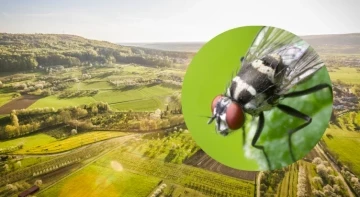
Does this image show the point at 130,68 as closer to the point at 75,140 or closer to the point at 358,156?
the point at 75,140

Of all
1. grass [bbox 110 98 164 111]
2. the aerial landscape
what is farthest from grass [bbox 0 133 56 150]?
grass [bbox 110 98 164 111]

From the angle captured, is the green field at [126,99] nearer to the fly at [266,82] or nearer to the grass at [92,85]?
the grass at [92,85]

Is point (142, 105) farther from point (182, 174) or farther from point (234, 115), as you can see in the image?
point (234, 115)

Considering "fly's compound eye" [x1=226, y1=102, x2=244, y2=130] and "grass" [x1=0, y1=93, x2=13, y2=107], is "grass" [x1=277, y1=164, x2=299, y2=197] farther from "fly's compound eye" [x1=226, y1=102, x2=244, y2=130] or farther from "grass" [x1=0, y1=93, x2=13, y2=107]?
"grass" [x1=0, y1=93, x2=13, y2=107]

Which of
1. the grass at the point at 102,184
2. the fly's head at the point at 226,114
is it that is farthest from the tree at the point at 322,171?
the grass at the point at 102,184

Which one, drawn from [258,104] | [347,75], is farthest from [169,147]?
[347,75]
